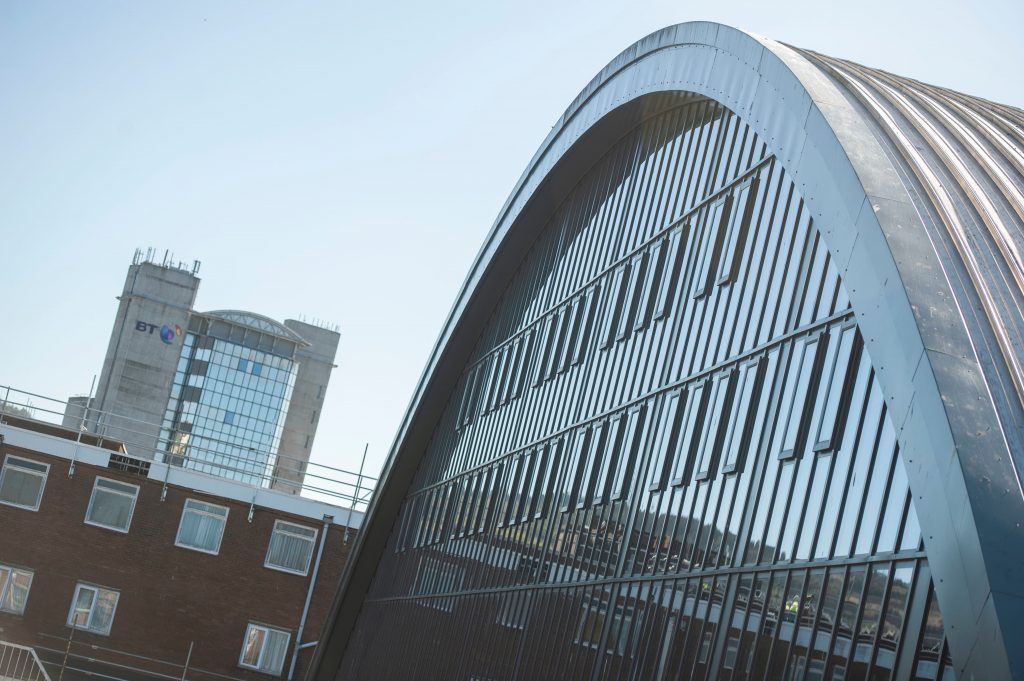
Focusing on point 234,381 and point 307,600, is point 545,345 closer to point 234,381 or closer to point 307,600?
point 307,600

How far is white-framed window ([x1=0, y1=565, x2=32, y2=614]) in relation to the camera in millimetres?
38281

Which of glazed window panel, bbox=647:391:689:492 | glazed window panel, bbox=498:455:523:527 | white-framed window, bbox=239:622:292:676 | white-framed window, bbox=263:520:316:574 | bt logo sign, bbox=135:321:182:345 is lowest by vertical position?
white-framed window, bbox=239:622:292:676

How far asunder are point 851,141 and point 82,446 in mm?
32323

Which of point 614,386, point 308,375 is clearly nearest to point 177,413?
point 308,375

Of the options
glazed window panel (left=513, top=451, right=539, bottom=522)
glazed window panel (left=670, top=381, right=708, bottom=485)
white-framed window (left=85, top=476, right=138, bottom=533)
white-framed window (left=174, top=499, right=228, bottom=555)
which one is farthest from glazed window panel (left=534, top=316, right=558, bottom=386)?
white-framed window (left=85, top=476, right=138, bottom=533)

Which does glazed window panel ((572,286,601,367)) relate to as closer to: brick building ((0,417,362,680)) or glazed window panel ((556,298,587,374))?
glazed window panel ((556,298,587,374))

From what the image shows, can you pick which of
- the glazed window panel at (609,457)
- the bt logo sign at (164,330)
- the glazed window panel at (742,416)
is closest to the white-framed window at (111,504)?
the glazed window panel at (609,457)

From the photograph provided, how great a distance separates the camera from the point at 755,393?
14.9 m

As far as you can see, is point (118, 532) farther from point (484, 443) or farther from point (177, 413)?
point (177, 413)

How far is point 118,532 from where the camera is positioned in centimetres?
3944

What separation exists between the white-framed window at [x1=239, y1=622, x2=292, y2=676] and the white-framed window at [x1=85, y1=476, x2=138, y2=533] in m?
5.46

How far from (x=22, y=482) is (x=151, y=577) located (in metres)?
5.12

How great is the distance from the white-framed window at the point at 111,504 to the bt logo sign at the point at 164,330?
5934cm

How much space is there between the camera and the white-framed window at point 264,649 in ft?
132
